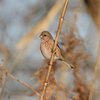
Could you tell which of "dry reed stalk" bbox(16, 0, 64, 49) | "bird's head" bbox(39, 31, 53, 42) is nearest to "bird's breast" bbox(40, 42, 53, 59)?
"bird's head" bbox(39, 31, 53, 42)

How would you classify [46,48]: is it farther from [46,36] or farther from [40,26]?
[40,26]

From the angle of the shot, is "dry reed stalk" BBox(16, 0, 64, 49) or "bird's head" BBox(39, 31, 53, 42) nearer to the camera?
"bird's head" BBox(39, 31, 53, 42)

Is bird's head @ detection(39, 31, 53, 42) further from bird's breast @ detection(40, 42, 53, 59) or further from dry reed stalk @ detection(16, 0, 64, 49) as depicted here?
dry reed stalk @ detection(16, 0, 64, 49)

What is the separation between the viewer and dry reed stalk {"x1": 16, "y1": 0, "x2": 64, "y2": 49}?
3715mm

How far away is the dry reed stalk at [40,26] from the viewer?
3.71m

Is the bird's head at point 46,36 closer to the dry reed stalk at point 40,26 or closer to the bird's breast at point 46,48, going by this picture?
the bird's breast at point 46,48

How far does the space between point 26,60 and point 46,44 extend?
1.24 meters

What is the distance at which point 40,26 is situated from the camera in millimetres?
4043

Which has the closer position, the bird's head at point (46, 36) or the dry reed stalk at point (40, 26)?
the bird's head at point (46, 36)

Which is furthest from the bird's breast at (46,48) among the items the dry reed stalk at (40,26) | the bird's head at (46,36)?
the dry reed stalk at (40,26)

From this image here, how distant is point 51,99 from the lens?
2725mm

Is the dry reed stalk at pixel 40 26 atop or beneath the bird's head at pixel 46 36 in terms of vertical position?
atop

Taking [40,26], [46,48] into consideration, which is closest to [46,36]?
[46,48]

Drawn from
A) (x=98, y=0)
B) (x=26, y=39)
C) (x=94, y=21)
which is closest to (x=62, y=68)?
(x=26, y=39)
